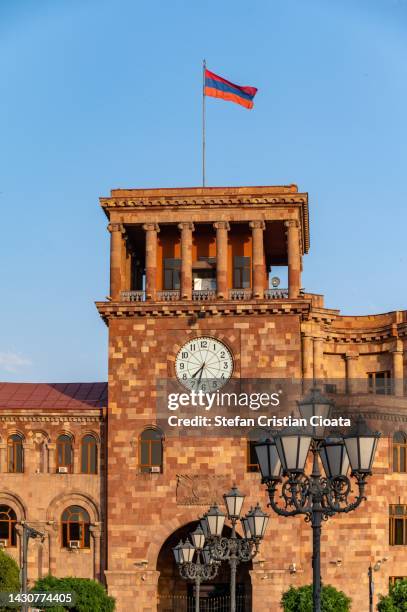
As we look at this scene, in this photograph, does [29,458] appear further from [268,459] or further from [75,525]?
[268,459]

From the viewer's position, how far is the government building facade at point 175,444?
6338 centimetres

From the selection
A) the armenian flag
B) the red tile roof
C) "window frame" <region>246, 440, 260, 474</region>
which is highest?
the armenian flag

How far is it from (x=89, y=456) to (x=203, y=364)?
6.91 m

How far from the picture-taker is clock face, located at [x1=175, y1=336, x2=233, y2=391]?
211 ft

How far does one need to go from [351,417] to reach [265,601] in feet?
31.0

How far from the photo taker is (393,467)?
6606cm

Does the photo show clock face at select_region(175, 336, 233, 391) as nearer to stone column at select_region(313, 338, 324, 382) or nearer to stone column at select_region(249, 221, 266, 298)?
stone column at select_region(249, 221, 266, 298)

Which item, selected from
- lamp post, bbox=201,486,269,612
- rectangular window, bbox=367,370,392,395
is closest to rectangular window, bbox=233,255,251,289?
rectangular window, bbox=367,370,392,395

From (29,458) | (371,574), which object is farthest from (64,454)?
(371,574)

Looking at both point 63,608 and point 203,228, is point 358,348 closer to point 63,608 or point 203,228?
point 203,228

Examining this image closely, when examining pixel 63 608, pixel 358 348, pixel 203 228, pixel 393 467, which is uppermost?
pixel 203 228

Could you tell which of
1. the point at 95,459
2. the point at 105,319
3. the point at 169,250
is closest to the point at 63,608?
the point at 95,459

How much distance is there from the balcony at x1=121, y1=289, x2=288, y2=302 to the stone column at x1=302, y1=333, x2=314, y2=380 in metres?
6.60

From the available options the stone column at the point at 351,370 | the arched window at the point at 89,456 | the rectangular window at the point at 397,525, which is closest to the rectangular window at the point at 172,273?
the arched window at the point at 89,456
